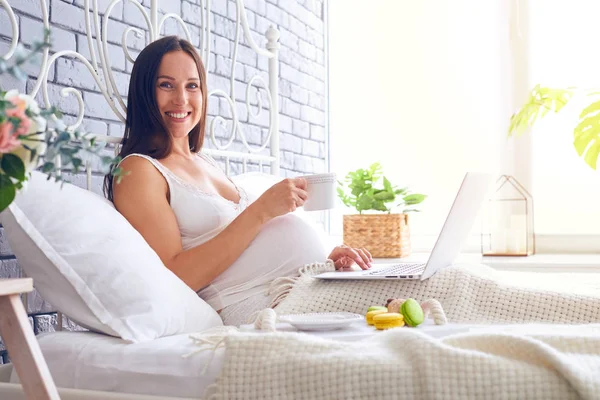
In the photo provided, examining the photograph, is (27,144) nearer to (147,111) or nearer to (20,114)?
(20,114)

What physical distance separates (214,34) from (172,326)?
59.8 inches

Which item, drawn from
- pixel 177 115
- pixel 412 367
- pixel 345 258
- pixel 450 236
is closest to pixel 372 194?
→ pixel 345 258

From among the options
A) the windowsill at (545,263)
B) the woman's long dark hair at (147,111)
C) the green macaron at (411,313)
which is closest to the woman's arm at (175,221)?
the woman's long dark hair at (147,111)

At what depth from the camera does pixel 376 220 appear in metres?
3.19

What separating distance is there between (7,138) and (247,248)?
1001 mm

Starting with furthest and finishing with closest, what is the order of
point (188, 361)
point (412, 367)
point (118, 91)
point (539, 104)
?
point (539, 104) < point (118, 91) < point (188, 361) < point (412, 367)

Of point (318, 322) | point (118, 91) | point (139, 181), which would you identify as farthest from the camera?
point (118, 91)

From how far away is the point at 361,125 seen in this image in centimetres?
372

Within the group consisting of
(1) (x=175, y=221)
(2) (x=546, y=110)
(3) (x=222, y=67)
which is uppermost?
(3) (x=222, y=67)

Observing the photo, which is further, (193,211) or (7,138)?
(193,211)

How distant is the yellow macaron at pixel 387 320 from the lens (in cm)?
137

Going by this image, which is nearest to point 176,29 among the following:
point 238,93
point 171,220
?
point 238,93

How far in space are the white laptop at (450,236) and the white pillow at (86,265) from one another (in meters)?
0.42

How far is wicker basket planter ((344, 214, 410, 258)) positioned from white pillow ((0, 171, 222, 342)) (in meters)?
1.80
